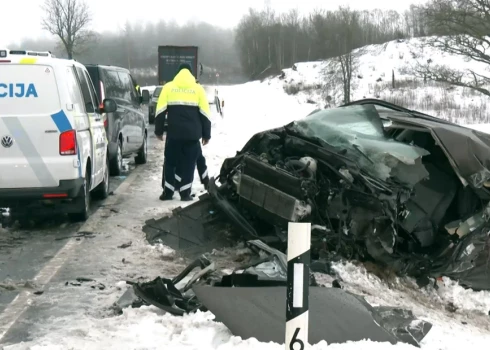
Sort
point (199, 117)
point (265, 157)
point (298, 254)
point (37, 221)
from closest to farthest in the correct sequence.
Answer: point (298, 254) → point (265, 157) → point (37, 221) → point (199, 117)

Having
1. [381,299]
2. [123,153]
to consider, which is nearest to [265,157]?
[381,299]

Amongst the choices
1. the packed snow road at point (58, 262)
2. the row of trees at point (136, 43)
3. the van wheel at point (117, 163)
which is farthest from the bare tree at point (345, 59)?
the packed snow road at point (58, 262)

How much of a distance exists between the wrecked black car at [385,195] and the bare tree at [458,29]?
2324 cm

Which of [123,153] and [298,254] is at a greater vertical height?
[298,254]

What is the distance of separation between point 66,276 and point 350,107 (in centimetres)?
367

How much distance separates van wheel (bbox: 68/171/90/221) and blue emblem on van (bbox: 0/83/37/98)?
1.23m

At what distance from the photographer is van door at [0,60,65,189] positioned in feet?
21.9

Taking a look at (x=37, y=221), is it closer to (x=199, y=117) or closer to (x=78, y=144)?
A: (x=78, y=144)

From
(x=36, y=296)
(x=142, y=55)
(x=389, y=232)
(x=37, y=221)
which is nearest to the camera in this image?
(x=36, y=296)

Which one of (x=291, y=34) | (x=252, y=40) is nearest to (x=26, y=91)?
(x=252, y=40)

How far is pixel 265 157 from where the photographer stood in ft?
20.6

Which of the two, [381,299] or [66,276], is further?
[66,276]

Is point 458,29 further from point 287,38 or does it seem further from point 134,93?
point 287,38

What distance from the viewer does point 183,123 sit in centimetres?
850
